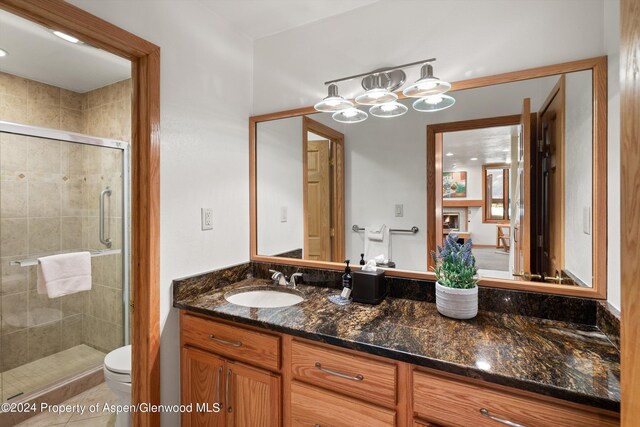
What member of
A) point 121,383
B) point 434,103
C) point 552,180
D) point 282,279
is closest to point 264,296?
point 282,279

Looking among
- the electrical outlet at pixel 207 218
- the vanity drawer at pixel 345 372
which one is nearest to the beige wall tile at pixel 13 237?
the electrical outlet at pixel 207 218

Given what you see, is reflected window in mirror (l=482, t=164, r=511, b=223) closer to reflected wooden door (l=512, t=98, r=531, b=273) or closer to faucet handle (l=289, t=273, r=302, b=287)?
reflected wooden door (l=512, t=98, r=531, b=273)

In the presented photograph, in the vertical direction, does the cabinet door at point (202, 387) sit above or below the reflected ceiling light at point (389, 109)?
below

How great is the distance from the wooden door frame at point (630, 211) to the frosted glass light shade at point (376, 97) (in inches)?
36.2

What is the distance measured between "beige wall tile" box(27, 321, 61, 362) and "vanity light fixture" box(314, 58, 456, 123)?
2.84 m

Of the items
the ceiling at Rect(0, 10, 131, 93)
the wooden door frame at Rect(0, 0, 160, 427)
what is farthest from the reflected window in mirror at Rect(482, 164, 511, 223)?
the ceiling at Rect(0, 10, 131, 93)

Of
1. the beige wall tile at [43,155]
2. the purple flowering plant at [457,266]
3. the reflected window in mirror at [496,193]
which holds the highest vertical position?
the beige wall tile at [43,155]

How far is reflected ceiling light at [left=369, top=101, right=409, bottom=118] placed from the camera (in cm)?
157

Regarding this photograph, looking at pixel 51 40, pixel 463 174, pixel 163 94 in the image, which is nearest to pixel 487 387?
pixel 463 174

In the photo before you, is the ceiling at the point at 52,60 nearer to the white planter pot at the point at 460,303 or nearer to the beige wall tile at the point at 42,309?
the beige wall tile at the point at 42,309

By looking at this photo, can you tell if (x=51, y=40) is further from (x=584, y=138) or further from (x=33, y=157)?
(x=584, y=138)

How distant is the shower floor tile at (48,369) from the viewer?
2.10m

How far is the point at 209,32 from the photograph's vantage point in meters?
1.71

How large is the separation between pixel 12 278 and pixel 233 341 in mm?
2208
